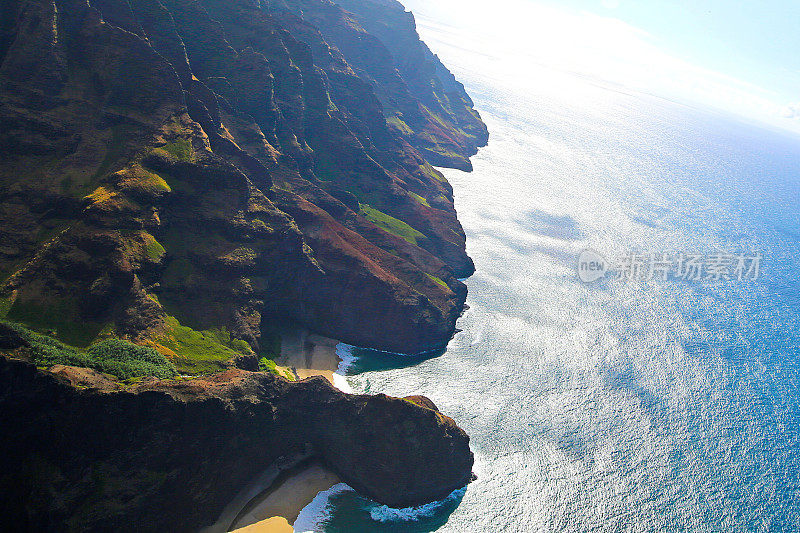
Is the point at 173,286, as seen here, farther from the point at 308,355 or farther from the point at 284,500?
the point at 284,500

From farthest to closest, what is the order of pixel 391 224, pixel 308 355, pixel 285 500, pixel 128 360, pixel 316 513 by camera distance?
pixel 391 224 < pixel 308 355 < pixel 285 500 < pixel 316 513 < pixel 128 360

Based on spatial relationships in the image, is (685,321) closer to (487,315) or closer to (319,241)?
(487,315)

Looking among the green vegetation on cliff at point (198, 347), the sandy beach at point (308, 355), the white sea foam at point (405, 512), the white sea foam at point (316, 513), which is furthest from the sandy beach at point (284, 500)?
the sandy beach at point (308, 355)

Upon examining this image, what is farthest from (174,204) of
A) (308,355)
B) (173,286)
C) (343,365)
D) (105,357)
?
(343,365)

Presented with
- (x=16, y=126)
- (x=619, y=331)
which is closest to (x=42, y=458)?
(x=16, y=126)

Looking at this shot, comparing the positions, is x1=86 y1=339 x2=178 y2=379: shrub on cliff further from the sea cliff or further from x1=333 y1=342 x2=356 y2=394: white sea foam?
x1=333 y1=342 x2=356 y2=394: white sea foam

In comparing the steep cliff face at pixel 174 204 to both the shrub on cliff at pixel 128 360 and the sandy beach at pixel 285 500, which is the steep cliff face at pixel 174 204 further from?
the sandy beach at pixel 285 500
